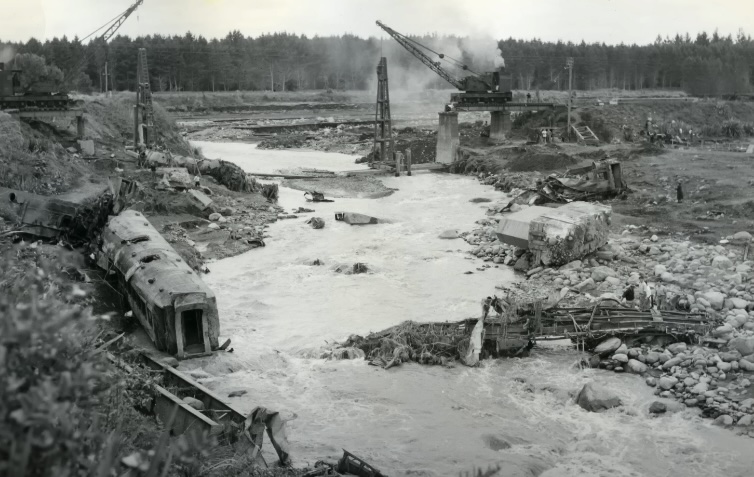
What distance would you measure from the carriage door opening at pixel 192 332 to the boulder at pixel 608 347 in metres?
8.05

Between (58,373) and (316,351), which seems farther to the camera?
(316,351)

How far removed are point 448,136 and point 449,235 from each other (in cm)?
2095

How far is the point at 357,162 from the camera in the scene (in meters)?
48.3

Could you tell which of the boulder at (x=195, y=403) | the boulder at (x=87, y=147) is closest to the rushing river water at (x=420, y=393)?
the boulder at (x=195, y=403)

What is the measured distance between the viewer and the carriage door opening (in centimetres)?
1521

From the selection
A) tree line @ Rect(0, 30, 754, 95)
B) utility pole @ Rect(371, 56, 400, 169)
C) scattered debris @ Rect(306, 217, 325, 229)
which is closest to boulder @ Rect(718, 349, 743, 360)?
scattered debris @ Rect(306, 217, 325, 229)

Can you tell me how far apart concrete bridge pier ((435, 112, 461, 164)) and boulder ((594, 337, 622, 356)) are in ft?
105

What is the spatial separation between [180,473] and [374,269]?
584 inches

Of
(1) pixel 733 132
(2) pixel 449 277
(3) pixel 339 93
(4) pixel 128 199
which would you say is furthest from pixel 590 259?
(3) pixel 339 93

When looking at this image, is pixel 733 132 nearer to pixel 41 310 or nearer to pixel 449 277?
pixel 449 277

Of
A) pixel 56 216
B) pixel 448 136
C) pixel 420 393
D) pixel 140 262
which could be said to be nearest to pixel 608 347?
pixel 420 393

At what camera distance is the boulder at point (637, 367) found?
1423 centimetres

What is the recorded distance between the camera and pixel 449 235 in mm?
26812

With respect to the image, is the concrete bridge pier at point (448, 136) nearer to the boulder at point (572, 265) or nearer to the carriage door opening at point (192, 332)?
the boulder at point (572, 265)
